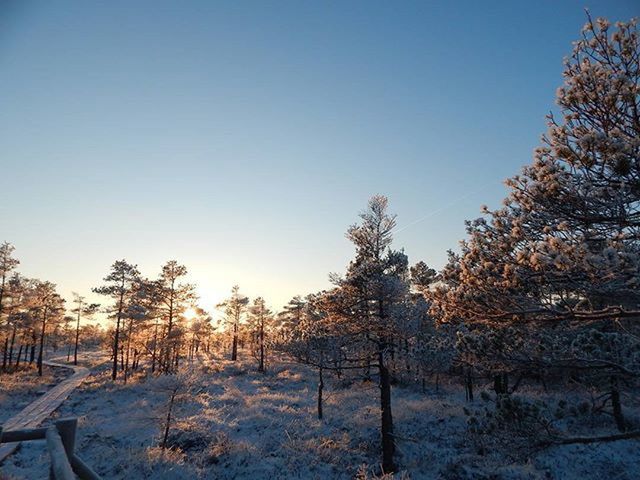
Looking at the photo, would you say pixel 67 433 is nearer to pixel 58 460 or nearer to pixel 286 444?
pixel 58 460

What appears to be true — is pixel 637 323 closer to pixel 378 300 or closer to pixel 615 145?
pixel 615 145

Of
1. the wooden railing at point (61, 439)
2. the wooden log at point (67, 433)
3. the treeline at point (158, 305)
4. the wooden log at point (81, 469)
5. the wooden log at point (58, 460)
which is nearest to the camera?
the wooden log at point (58, 460)

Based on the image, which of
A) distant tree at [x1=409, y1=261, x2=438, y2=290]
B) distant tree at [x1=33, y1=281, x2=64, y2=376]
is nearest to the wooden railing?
distant tree at [x1=409, y1=261, x2=438, y2=290]

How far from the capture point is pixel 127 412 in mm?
22469

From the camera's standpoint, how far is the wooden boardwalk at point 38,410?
1563 cm

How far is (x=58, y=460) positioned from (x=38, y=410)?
26.5m

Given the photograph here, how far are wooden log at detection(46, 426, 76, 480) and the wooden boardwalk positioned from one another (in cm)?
1524

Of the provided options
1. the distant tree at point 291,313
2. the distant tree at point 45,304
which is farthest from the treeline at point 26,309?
the distant tree at point 291,313

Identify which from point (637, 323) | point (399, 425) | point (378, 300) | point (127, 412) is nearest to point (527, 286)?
point (637, 323)

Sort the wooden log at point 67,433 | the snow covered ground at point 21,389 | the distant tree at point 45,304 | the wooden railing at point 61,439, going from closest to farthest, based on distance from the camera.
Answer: the wooden railing at point 61,439, the wooden log at point 67,433, the snow covered ground at point 21,389, the distant tree at point 45,304

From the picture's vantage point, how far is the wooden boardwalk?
51.3 feet

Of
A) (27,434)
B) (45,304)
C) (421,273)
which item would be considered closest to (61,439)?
(27,434)

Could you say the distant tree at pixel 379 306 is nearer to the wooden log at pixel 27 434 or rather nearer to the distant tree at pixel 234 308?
the wooden log at pixel 27 434

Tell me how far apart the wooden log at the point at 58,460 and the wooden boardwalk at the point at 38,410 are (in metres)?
15.2
